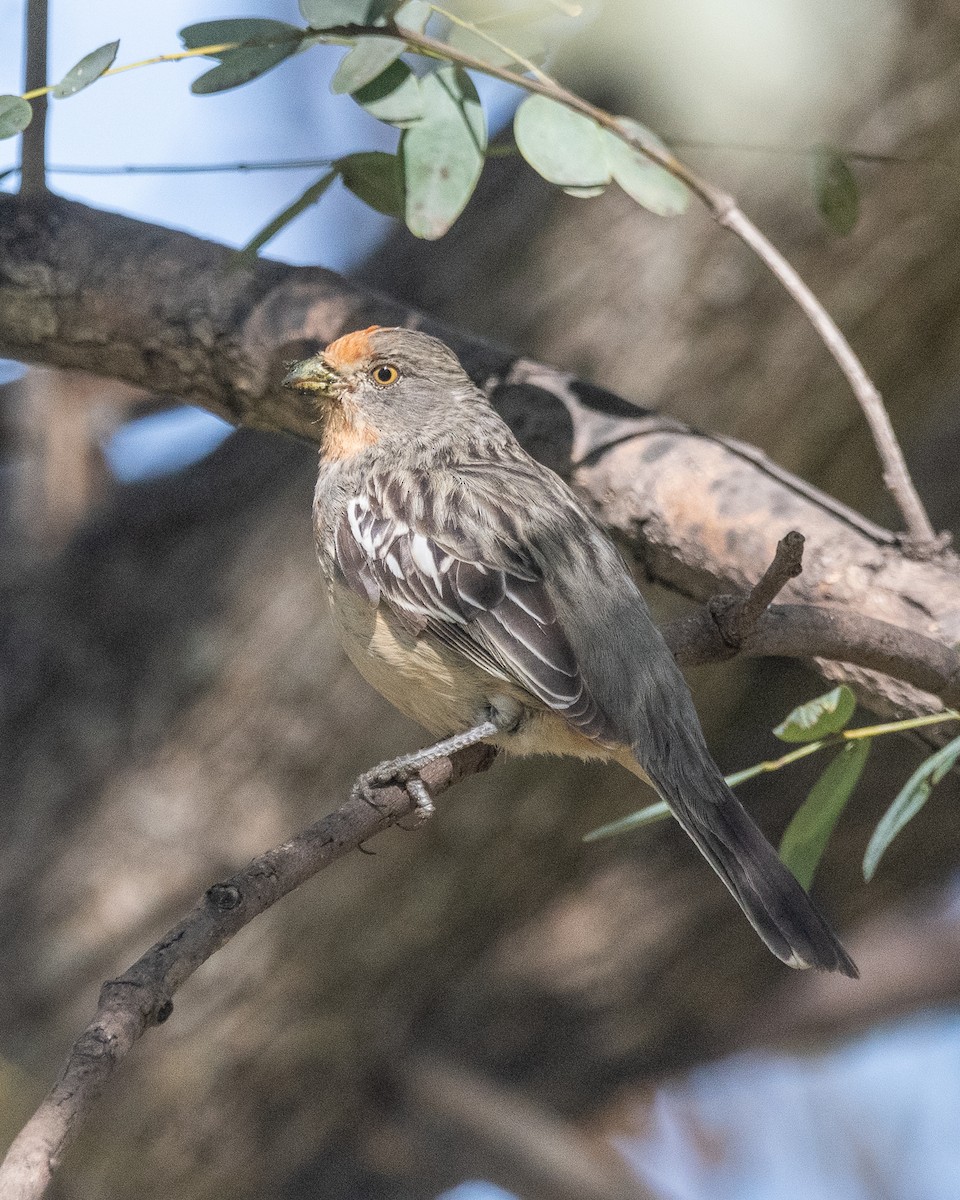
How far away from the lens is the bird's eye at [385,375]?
14.9 feet

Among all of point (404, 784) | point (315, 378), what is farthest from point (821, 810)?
point (315, 378)

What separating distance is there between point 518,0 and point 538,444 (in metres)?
1.60

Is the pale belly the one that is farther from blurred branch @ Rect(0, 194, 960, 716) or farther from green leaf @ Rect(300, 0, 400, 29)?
green leaf @ Rect(300, 0, 400, 29)

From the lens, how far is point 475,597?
146 inches

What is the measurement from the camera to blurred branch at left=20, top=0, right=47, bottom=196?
158 inches

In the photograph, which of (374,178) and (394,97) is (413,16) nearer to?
(394,97)

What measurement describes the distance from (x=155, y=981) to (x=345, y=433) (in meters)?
2.56

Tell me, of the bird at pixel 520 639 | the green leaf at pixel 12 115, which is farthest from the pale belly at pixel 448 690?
the green leaf at pixel 12 115

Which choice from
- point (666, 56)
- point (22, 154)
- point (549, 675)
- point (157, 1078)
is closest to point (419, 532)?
point (549, 675)

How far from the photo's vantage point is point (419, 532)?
155 inches

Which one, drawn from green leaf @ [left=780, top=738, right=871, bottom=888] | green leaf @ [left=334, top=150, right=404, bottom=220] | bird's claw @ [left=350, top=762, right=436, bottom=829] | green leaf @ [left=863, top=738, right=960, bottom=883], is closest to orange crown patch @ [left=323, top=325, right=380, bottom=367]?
green leaf @ [left=334, top=150, right=404, bottom=220]

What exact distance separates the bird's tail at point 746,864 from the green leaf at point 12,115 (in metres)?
2.20

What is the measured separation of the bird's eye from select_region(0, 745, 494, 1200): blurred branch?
6.32ft

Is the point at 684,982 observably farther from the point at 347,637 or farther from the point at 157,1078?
the point at 347,637
